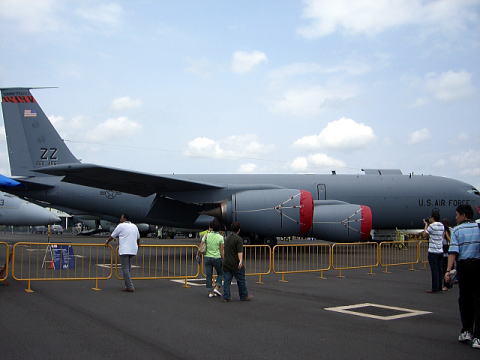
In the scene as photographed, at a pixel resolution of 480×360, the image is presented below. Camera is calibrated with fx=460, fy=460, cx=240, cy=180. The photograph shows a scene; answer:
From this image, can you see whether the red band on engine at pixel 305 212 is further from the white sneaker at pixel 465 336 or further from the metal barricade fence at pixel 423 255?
the white sneaker at pixel 465 336

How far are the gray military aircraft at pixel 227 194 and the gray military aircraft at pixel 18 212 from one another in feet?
18.3

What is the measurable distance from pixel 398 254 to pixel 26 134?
16.7 m

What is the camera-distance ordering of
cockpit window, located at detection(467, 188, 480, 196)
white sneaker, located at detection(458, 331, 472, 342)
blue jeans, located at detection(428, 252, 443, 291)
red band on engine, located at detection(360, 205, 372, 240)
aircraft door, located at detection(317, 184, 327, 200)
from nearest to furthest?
white sneaker, located at detection(458, 331, 472, 342), blue jeans, located at detection(428, 252, 443, 291), red band on engine, located at detection(360, 205, 372, 240), aircraft door, located at detection(317, 184, 327, 200), cockpit window, located at detection(467, 188, 480, 196)

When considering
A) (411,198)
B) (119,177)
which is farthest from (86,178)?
(411,198)

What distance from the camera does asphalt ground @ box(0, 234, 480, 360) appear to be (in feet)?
16.6

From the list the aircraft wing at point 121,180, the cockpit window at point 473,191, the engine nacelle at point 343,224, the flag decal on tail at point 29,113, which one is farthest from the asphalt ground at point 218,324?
the cockpit window at point 473,191

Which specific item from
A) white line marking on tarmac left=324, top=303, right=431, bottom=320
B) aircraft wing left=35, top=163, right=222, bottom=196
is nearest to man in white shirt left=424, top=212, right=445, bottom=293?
white line marking on tarmac left=324, top=303, right=431, bottom=320

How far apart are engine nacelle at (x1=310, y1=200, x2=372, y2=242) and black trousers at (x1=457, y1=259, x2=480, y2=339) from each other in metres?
11.2

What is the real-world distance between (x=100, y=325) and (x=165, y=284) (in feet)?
14.1

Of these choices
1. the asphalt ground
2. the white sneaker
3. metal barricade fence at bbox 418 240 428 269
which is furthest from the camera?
metal barricade fence at bbox 418 240 428 269

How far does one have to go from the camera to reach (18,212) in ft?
81.2

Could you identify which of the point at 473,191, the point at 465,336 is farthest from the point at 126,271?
the point at 473,191

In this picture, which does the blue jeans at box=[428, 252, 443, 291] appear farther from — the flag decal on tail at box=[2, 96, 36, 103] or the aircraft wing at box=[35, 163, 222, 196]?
the flag decal on tail at box=[2, 96, 36, 103]

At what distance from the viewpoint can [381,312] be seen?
7484 mm
